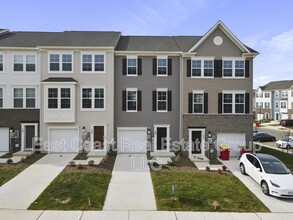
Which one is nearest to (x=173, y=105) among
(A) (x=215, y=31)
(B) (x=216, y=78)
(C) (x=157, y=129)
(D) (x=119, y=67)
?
(C) (x=157, y=129)

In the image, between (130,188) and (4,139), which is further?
(4,139)

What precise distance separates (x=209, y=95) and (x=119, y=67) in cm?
803

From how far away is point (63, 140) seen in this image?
2125 cm

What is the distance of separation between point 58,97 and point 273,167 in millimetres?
16235

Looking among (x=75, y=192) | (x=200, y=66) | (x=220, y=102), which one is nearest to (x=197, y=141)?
(x=220, y=102)

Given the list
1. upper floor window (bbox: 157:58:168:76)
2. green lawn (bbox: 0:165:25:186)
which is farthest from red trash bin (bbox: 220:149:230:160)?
green lawn (bbox: 0:165:25:186)

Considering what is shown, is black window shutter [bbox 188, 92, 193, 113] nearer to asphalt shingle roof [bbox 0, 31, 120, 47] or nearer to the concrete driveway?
the concrete driveway

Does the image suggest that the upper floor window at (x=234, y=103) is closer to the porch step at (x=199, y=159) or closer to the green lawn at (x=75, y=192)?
the porch step at (x=199, y=159)

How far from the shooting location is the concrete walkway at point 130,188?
11008 mm

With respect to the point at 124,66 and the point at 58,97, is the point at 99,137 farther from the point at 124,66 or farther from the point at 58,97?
the point at 124,66

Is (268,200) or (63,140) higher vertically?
(63,140)

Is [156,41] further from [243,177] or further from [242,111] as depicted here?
[243,177]

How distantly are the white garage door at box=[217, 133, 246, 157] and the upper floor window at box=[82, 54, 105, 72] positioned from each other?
11.5 meters

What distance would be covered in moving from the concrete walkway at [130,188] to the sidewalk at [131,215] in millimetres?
554
